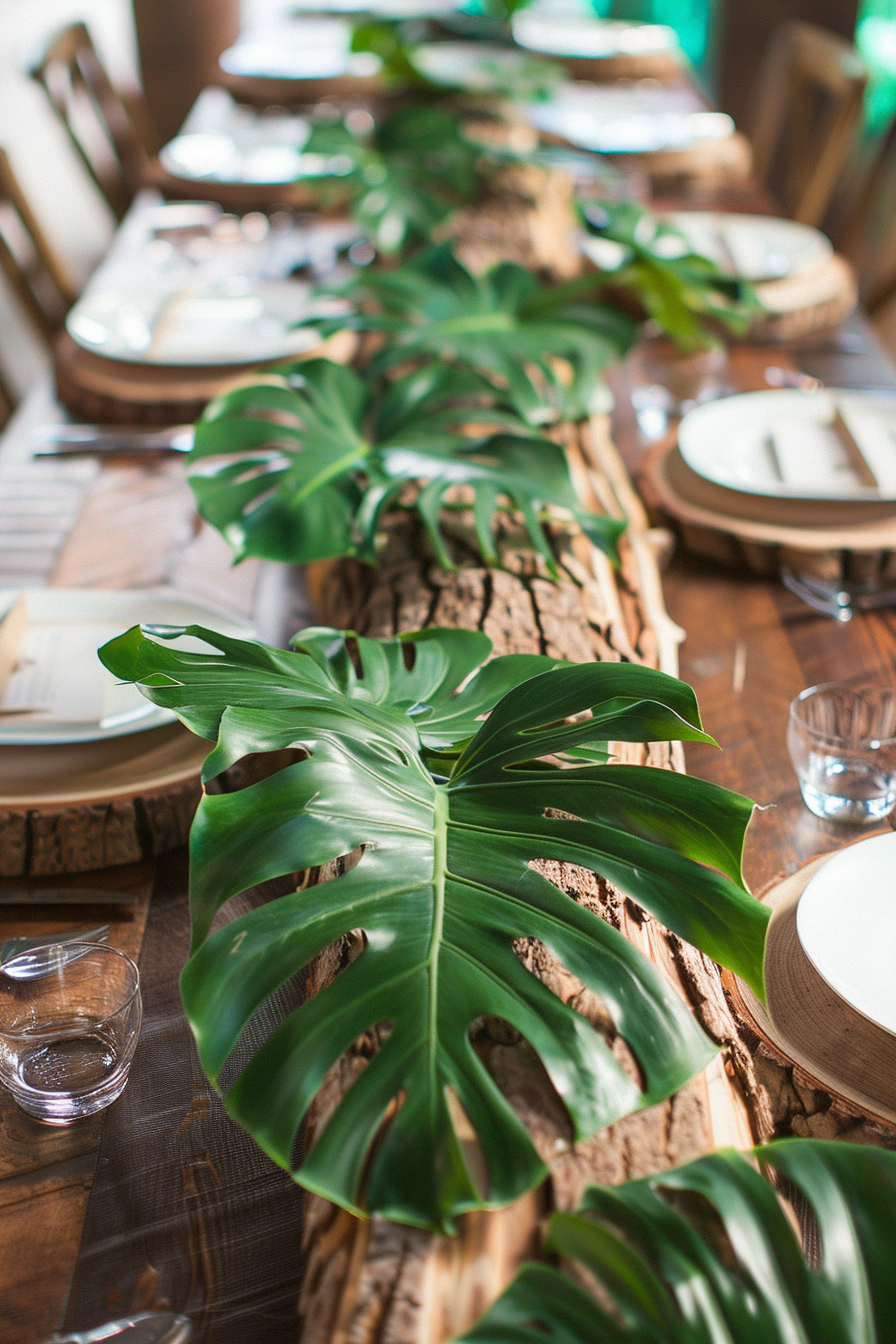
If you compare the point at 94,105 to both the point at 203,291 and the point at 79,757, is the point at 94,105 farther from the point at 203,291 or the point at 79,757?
the point at 79,757

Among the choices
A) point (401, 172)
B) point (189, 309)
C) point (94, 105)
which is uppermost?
point (401, 172)

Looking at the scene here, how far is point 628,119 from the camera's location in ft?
8.54

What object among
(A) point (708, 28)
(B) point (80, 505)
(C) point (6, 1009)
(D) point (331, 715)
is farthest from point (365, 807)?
(A) point (708, 28)

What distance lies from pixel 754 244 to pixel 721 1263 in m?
1.71

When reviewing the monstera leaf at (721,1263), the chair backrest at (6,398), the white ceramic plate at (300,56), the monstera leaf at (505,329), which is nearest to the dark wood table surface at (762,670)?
the monstera leaf at (505,329)

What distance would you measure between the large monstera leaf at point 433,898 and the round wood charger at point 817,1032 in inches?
3.6

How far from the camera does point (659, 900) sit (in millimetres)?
593

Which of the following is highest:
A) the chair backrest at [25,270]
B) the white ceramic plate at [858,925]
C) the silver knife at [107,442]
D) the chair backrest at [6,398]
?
the white ceramic plate at [858,925]

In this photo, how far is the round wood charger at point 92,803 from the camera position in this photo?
2.55 ft

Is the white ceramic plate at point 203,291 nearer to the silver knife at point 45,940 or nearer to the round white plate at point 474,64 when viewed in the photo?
the round white plate at point 474,64

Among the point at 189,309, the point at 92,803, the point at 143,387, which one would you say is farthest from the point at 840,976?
the point at 189,309

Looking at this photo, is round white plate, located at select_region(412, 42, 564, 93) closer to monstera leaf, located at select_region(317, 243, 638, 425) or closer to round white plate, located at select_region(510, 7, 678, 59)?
round white plate, located at select_region(510, 7, 678, 59)

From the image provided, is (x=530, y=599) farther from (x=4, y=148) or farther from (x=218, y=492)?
(x=4, y=148)

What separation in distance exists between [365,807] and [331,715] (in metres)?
0.07
